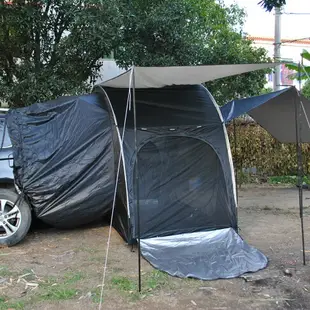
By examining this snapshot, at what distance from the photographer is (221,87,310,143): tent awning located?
17.9 feet

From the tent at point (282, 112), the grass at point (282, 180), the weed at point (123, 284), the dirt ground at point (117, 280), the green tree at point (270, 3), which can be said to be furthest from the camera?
the grass at point (282, 180)

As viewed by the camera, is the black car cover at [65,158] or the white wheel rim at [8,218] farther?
the black car cover at [65,158]

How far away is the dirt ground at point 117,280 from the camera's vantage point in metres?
Result: 3.93

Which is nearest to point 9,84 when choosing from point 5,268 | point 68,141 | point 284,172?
point 68,141

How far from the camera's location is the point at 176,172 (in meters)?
5.84

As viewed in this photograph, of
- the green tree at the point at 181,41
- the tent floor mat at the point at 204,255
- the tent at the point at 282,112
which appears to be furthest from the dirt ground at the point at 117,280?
the green tree at the point at 181,41

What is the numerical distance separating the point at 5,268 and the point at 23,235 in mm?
812

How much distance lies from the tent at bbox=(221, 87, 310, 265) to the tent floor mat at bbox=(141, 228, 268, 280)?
75cm

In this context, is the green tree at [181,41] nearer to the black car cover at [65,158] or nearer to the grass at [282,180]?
the black car cover at [65,158]

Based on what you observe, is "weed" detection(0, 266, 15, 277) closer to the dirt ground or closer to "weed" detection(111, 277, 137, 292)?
the dirt ground

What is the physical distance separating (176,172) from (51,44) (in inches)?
156

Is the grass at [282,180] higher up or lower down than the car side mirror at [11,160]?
lower down

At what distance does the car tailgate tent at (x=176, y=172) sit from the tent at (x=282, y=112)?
Answer: 478mm

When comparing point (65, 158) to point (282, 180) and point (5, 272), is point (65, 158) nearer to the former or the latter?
point (5, 272)
